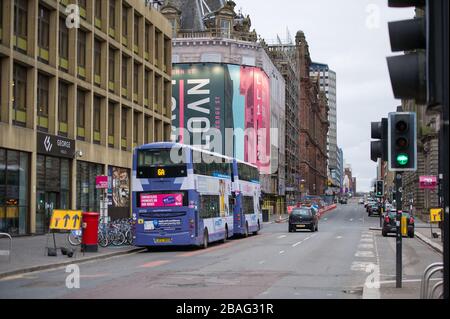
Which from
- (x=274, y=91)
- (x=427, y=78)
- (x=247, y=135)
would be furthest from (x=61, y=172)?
(x=274, y=91)

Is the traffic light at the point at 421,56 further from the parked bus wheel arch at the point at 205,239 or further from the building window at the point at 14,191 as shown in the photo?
the building window at the point at 14,191

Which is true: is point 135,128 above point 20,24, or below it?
below

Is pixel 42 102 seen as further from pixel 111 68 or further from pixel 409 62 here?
pixel 409 62

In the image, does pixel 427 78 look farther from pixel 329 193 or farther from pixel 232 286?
pixel 329 193

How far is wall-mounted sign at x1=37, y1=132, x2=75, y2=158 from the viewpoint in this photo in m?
37.0

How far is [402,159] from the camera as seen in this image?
12.9 m

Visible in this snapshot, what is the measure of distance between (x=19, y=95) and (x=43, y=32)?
4558mm

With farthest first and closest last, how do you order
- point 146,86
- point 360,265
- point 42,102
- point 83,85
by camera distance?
point 146,86 → point 83,85 → point 42,102 → point 360,265

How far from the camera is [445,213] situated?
20.9 feet

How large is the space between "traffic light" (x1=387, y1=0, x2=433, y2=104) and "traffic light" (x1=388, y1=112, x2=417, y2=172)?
578 centimetres

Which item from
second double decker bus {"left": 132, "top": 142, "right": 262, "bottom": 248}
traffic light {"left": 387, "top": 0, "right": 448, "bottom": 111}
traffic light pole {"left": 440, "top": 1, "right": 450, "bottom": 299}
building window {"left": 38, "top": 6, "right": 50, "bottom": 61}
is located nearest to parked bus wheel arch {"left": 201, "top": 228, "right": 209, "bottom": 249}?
second double decker bus {"left": 132, "top": 142, "right": 262, "bottom": 248}

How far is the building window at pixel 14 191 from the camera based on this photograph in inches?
1318

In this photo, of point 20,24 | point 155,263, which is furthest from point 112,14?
point 155,263

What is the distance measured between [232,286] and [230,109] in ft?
208
